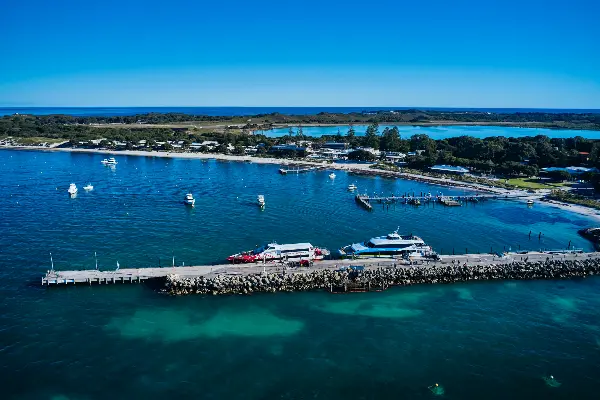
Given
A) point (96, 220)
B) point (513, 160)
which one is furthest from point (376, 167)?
point (96, 220)

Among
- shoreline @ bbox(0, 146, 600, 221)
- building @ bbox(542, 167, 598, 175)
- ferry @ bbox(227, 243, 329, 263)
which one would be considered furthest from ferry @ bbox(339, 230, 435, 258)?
building @ bbox(542, 167, 598, 175)

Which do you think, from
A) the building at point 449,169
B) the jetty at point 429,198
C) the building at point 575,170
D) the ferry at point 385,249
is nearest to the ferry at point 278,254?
the ferry at point 385,249

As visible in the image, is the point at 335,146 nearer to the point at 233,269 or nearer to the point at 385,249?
the point at 385,249

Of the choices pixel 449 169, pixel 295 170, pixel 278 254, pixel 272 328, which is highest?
pixel 449 169

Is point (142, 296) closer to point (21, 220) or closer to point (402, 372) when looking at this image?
point (402, 372)

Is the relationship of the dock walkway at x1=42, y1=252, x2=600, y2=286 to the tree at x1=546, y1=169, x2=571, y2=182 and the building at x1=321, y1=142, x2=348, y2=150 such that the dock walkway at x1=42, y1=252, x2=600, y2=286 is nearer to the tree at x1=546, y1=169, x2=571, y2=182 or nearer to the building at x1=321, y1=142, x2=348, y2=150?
the tree at x1=546, y1=169, x2=571, y2=182

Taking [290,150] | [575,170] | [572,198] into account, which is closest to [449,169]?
[575,170]

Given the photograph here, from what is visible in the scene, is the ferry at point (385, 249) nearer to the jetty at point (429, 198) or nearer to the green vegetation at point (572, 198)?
the jetty at point (429, 198)
